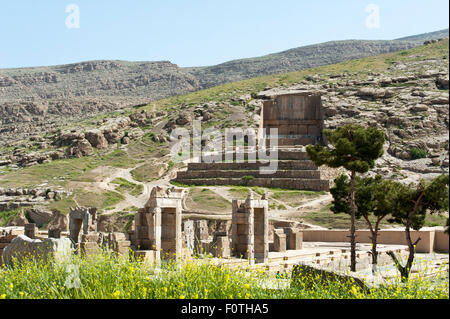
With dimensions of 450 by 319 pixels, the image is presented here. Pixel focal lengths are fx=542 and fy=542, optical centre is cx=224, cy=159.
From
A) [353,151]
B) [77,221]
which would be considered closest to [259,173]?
[77,221]

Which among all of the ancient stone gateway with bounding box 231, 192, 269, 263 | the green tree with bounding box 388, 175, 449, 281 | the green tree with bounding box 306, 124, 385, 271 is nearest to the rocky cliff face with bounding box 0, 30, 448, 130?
the ancient stone gateway with bounding box 231, 192, 269, 263

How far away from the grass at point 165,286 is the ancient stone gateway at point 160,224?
22.0 feet

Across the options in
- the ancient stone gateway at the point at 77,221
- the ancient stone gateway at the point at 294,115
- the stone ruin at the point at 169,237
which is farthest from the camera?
the ancient stone gateway at the point at 294,115

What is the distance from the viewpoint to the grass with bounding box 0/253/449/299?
8008 mm

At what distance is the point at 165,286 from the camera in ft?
27.5

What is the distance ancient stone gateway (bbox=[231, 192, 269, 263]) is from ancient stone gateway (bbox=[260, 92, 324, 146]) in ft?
136

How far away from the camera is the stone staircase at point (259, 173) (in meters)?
43.9

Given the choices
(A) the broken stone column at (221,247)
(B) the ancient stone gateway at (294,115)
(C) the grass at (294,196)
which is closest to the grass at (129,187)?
(C) the grass at (294,196)

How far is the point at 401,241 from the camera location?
30.2 metres

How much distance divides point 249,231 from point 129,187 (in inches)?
1133

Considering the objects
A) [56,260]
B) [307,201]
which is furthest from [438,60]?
[56,260]

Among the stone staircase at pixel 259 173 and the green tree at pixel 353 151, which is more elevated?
the green tree at pixel 353 151

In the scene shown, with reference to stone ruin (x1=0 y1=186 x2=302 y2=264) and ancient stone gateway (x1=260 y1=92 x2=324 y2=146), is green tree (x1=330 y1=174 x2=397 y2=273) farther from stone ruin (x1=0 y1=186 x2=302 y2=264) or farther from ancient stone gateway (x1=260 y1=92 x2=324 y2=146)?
ancient stone gateway (x1=260 y1=92 x2=324 y2=146)

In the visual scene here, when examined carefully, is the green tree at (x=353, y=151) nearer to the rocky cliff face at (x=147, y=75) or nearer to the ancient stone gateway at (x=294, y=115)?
the ancient stone gateway at (x=294, y=115)
